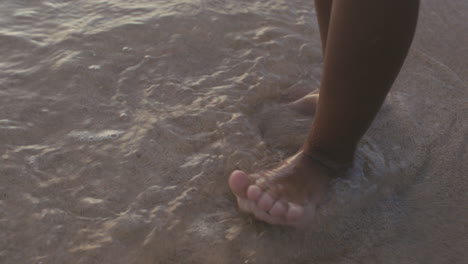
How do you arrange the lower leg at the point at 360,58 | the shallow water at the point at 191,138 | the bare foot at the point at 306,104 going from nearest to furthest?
1. the lower leg at the point at 360,58
2. the shallow water at the point at 191,138
3. the bare foot at the point at 306,104

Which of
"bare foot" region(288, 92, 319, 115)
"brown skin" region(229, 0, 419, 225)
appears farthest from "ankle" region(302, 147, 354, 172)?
"bare foot" region(288, 92, 319, 115)

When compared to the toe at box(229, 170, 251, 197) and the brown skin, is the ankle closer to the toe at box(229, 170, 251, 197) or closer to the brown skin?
the brown skin

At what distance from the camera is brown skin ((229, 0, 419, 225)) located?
1103mm

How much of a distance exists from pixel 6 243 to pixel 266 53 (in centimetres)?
124

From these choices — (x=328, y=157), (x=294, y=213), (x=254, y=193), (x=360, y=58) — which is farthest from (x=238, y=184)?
(x=360, y=58)

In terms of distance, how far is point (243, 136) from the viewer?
1.62 meters

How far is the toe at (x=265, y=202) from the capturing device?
4.28 feet

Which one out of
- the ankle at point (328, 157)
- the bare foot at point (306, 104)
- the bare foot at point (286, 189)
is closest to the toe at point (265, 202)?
the bare foot at point (286, 189)


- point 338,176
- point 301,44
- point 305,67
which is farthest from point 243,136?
point 301,44

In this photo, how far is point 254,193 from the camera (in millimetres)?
1314

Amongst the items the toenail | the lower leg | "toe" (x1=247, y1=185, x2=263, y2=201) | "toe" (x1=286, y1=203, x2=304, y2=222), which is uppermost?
the lower leg

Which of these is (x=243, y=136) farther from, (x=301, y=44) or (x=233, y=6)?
(x=233, y=6)

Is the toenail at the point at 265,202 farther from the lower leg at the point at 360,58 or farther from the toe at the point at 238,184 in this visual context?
the lower leg at the point at 360,58

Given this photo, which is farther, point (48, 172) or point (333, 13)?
point (48, 172)
